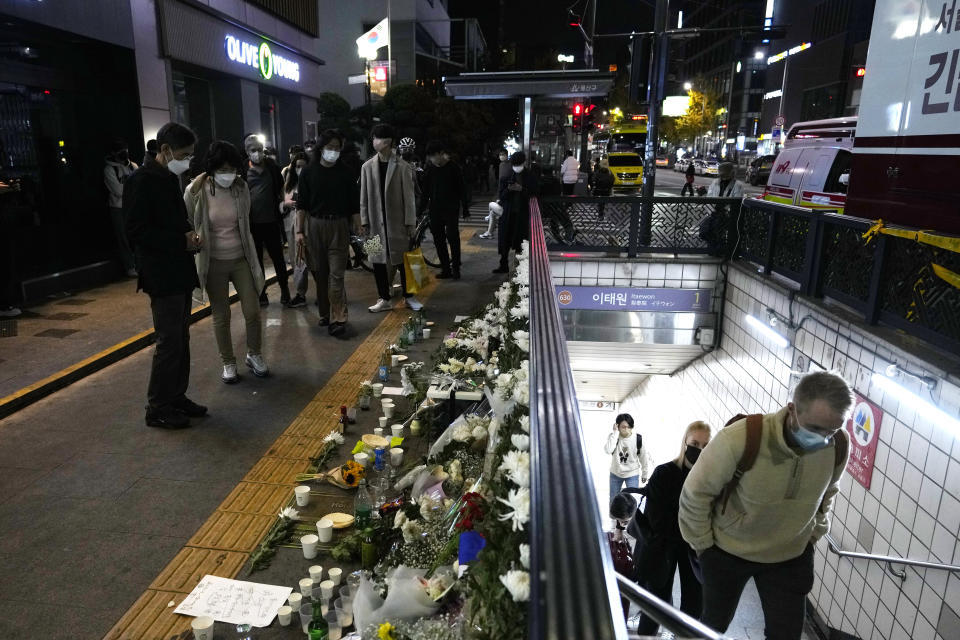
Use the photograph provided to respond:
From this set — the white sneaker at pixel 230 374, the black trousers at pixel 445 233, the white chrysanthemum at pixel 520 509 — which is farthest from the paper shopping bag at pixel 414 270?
the white chrysanthemum at pixel 520 509

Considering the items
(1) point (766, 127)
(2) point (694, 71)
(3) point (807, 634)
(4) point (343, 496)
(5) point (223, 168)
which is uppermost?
(2) point (694, 71)

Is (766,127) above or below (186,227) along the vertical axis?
above

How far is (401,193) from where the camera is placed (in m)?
7.09

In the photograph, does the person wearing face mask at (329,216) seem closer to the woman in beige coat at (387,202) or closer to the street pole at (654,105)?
the woman in beige coat at (387,202)

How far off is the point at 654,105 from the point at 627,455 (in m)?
5.13

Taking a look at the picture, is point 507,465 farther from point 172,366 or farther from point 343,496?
point 172,366

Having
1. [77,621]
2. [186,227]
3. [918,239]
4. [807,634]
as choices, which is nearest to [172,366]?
[186,227]

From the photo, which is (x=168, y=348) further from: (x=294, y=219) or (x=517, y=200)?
(x=517, y=200)

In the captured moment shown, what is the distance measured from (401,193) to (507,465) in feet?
18.3

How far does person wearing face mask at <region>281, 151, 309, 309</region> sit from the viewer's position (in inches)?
306

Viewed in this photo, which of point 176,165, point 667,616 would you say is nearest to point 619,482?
point 176,165

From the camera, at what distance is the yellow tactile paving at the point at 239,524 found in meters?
2.60

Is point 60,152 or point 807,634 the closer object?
point 807,634

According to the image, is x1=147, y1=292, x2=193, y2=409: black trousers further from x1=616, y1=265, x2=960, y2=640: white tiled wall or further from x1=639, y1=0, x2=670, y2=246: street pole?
x1=639, y1=0, x2=670, y2=246: street pole
